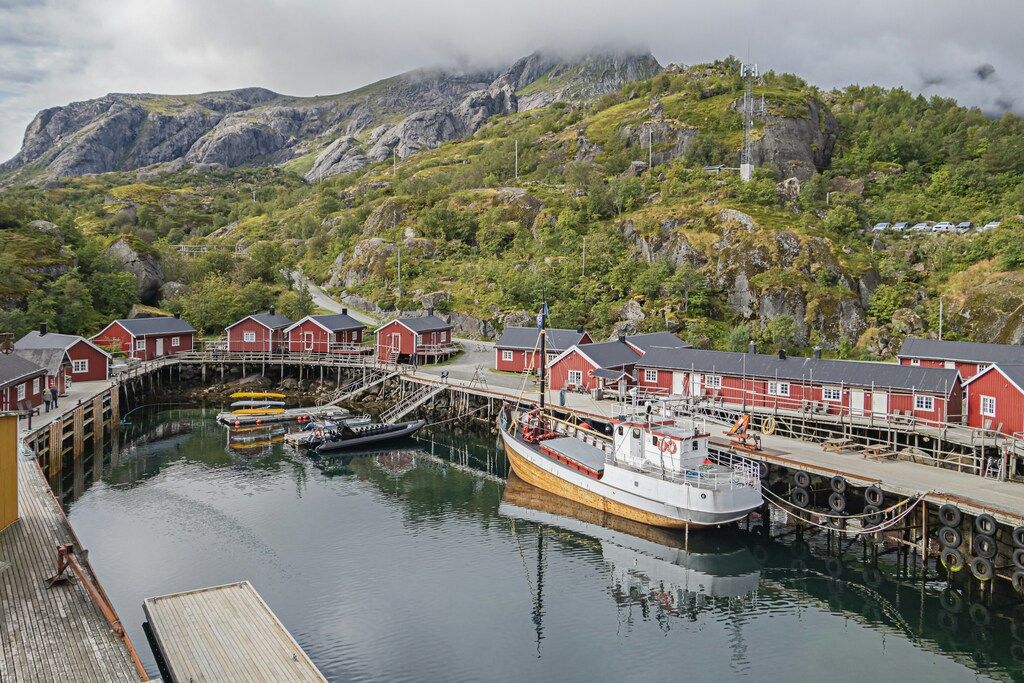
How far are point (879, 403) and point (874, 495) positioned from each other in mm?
13186

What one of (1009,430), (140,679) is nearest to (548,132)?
(1009,430)

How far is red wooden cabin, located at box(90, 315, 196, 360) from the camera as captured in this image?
2677 inches

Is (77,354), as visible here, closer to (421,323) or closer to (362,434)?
(362,434)

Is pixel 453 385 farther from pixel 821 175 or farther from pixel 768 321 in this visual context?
pixel 821 175

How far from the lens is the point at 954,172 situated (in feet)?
324

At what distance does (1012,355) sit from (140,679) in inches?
1963

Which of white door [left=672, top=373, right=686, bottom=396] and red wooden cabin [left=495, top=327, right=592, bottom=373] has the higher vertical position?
red wooden cabin [left=495, top=327, right=592, bottom=373]

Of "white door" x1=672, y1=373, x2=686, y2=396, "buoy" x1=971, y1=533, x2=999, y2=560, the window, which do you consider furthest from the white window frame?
"white door" x1=672, y1=373, x2=686, y2=396

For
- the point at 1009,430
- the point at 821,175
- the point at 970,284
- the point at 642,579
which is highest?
the point at 821,175

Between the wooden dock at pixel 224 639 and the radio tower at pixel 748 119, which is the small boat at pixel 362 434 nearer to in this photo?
the wooden dock at pixel 224 639

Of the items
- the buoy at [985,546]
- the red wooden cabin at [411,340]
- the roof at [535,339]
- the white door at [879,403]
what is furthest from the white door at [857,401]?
the red wooden cabin at [411,340]

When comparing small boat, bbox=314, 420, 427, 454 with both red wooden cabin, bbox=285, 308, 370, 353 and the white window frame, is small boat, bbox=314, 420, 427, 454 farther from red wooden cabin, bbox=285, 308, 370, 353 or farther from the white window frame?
the white window frame

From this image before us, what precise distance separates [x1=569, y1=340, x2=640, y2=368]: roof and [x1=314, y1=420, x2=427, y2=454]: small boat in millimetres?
13027

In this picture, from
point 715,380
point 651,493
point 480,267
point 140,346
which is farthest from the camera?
point 480,267
